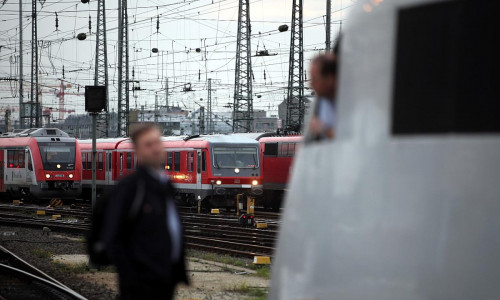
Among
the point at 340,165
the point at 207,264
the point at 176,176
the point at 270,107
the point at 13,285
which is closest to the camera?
the point at 340,165

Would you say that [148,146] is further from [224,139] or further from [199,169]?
[224,139]

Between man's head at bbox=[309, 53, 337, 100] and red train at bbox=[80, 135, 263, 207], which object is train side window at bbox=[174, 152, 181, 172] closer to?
red train at bbox=[80, 135, 263, 207]

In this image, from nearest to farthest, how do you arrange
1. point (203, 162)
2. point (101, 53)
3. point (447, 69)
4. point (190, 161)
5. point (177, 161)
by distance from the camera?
point (447, 69)
point (203, 162)
point (190, 161)
point (177, 161)
point (101, 53)

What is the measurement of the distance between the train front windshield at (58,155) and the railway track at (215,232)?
5.30m

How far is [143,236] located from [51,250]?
1569cm

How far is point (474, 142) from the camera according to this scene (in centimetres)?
299

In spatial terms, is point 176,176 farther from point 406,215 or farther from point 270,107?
point 270,107

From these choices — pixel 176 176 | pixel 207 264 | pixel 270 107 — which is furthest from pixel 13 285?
pixel 270 107

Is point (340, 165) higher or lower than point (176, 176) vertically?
higher

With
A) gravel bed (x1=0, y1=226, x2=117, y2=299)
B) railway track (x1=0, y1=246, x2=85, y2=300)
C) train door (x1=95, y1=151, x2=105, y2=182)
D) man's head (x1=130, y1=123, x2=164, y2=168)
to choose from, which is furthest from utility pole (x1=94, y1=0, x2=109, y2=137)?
man's head (x1=130, y1=123, x2=164, y2=168)

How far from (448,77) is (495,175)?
41cm

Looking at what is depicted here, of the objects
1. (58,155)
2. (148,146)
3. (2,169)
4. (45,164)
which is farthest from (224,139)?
(148,146)

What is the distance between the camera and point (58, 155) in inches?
1390

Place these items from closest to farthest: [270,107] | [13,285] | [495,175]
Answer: [495,175]
[13,285]
[270,107]
